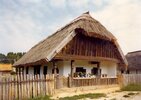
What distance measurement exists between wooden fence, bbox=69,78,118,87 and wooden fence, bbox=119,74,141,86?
115cm

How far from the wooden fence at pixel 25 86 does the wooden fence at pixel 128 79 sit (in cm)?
971

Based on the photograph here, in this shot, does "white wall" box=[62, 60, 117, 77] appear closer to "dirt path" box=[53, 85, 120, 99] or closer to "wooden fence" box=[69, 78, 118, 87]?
"wooden fence" box=[69, 78, 118, 87]

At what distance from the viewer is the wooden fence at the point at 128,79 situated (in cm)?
2710

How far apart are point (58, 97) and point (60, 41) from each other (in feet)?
14.6

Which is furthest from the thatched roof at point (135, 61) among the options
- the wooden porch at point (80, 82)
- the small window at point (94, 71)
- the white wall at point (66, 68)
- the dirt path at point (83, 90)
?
the white wall at point (66, 68)

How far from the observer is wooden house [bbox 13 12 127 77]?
2145cm

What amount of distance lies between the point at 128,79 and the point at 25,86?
13753 mm

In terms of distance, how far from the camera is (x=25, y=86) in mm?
17922

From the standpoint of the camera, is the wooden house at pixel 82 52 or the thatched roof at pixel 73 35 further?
the wooden house at pixel 82 52

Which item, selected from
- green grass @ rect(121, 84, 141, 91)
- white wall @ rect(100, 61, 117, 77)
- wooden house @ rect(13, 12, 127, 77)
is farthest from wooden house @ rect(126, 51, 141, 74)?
green grass @ rect(121, 84, 141, 91)

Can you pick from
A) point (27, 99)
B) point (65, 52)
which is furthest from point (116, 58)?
point (27, 99)

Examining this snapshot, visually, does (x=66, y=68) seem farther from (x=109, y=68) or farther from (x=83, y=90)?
Result: (x=109, y=68)

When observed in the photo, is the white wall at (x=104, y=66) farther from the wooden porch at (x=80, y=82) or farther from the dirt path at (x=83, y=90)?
the dirt path at (x=83, y=90)

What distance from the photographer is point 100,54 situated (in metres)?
24.7
